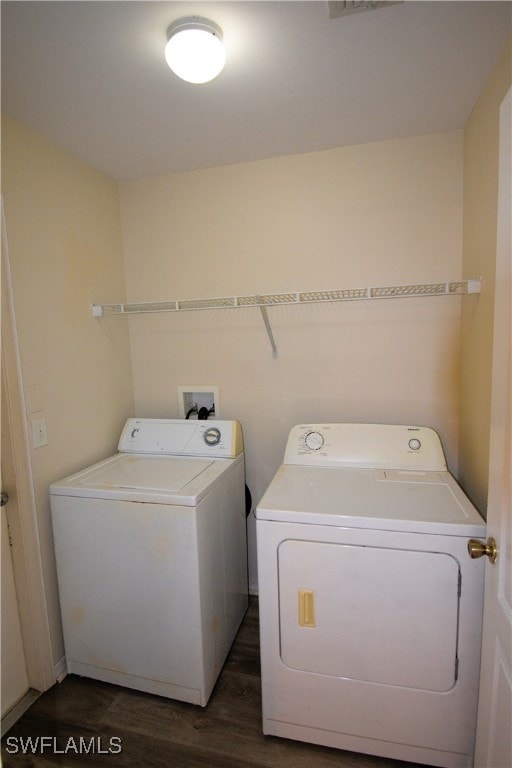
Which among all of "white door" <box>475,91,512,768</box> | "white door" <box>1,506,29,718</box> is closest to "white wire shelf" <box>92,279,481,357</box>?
"white door" <box>475,91,512,768</box>

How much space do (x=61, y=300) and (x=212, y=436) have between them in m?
0.99

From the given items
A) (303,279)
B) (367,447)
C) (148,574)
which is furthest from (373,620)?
(303,279)

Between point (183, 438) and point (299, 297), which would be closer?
point (299, 297)

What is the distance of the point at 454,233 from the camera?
1.79m

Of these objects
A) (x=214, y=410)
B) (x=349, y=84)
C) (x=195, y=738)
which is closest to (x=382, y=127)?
(x=349, y=84)

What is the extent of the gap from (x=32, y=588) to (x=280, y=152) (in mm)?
2370

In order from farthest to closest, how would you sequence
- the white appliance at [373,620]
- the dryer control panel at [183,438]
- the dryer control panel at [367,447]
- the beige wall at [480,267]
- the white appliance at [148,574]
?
the dryer control panel at [183,438]
the dryer control panel at [367,447]
the white appliance at [148,574]
the beige wall at [480,267]
the white appliance at [373,620]

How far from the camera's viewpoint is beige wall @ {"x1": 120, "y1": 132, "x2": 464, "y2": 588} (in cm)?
184

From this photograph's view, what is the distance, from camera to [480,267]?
60.7 inches

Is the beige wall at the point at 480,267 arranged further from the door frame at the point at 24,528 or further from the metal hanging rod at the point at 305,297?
the door frame at the point at 24,528

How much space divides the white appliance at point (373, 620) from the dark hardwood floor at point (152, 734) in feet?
0.22

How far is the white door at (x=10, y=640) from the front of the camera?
1573mm

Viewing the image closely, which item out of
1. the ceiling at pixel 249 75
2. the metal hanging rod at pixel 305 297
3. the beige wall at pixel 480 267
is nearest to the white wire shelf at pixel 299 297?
the metal hanging rod at pixel 305 297

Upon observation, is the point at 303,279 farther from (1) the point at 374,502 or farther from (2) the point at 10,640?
(2) the point at 10,640
